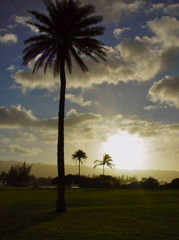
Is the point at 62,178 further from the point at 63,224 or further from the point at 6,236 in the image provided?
the point at 6,236

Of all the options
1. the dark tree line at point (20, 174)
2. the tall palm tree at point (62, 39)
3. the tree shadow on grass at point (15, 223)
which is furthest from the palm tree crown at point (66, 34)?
the dark tree line at point (20, 174)

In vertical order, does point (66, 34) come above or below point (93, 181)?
above

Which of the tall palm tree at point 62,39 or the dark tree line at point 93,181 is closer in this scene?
the tall palm tree at point 62,39

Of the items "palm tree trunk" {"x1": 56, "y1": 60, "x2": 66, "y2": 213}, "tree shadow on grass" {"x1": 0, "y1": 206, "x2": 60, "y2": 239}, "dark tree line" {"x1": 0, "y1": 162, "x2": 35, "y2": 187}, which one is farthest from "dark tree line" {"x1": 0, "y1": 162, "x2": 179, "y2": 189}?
"tree shadow on grass" {"x1": 0, "y1": 206, "x2": 60, "y2": 239}

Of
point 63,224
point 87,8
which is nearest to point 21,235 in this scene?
point 63,224

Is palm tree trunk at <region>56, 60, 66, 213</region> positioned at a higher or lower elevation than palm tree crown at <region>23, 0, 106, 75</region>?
lower

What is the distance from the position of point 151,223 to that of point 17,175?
105m

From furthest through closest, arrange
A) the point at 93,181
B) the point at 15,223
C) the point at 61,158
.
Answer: the point at 93,181 < the point at 61,158 < the point at 15,223

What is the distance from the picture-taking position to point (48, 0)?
24156mm

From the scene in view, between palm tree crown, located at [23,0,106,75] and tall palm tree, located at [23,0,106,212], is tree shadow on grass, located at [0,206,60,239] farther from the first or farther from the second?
palm tree crown, located at [23,0,106,75]

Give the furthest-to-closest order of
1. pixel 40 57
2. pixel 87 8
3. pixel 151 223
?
pixel 40 57 < pixel 87 8 < pixel 151 223

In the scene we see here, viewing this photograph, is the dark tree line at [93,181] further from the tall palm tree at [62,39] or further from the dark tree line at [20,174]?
the tall palm tree at [62,39]

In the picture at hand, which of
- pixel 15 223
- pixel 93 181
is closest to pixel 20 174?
pixel 93 181

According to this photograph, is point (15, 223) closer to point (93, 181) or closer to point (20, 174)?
point (93, 181)
